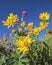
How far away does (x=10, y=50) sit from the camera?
3105 millimetres

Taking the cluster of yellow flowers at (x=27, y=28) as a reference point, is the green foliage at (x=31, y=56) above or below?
below

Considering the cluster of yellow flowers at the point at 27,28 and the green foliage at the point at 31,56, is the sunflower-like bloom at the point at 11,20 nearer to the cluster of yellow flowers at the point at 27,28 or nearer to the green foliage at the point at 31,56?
the cluster of yellow flowers at the point at 27,28

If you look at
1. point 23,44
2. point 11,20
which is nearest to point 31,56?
point 23,44

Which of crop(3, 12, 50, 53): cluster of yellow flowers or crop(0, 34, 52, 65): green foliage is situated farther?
crop(0, 34, 52, 65): green foliage

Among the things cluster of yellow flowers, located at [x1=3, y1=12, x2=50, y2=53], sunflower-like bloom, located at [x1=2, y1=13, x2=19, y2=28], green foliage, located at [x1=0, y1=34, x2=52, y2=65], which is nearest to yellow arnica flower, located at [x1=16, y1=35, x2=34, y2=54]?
cluster of yellow flowers, located at [x1=3, y1=12, x2=50, y2=53]

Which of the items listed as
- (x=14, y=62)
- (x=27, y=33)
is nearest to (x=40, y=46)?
(x=27, y=33)

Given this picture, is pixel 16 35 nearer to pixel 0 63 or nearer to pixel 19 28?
pixel 19 28

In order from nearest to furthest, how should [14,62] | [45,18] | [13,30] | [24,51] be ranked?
[24,51] < [14,62] < [13,30] < [45,18]

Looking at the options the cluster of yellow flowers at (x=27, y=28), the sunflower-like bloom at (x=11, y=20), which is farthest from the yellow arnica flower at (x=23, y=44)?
the sunflower-like bloom at (x=11, y=20)

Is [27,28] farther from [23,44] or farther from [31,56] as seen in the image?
[23,44]

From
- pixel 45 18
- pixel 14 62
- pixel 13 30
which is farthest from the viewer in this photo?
pixel 45 18

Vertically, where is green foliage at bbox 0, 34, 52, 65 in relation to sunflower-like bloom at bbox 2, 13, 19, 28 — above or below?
below

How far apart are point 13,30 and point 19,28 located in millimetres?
71

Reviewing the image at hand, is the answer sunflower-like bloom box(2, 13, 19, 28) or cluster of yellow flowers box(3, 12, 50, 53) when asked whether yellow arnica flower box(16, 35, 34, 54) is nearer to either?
cluster of yellow flowers box(3, 12, 50, 53)
